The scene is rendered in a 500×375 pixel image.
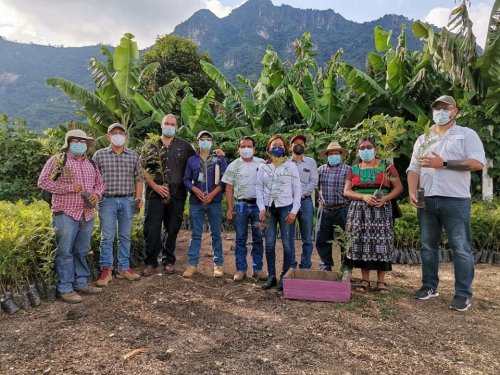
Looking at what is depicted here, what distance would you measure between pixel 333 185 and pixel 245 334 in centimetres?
222

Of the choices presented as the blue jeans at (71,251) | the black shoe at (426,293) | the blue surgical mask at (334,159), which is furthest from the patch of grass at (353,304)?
the blue jeans at (71,251)

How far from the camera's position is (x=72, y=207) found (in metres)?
4.23

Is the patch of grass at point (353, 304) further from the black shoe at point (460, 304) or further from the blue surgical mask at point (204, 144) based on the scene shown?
the blue surgical mask at point (204, 144)

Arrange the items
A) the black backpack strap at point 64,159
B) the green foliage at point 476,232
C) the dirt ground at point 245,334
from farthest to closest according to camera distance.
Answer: the green foliage at point 476,232, the black backpack strap at point 64,159, the dirt ground at point 245,334

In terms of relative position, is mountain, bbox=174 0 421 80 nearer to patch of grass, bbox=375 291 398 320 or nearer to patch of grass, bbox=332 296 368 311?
patch of grass, bbox=375 291 398 320

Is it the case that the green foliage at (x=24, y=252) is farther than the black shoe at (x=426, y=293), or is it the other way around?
the black shoe at (x=426, y=293)

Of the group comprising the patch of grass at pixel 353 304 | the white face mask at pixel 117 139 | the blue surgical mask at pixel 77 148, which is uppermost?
the white face mask at pixel 117 139

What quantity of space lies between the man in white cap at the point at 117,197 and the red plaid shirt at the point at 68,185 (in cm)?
29

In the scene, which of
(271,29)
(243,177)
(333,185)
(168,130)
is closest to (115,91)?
(168,130)

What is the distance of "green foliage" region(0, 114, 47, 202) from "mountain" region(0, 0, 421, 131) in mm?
35337

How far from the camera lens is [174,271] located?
17.1 feet

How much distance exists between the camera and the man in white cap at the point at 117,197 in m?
4.68

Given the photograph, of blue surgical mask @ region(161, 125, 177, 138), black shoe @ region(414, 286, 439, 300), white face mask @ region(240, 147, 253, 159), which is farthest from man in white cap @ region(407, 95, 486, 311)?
blue surgical mask @ region(161, 125, 177, 138)

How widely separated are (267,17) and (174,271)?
8408cm
